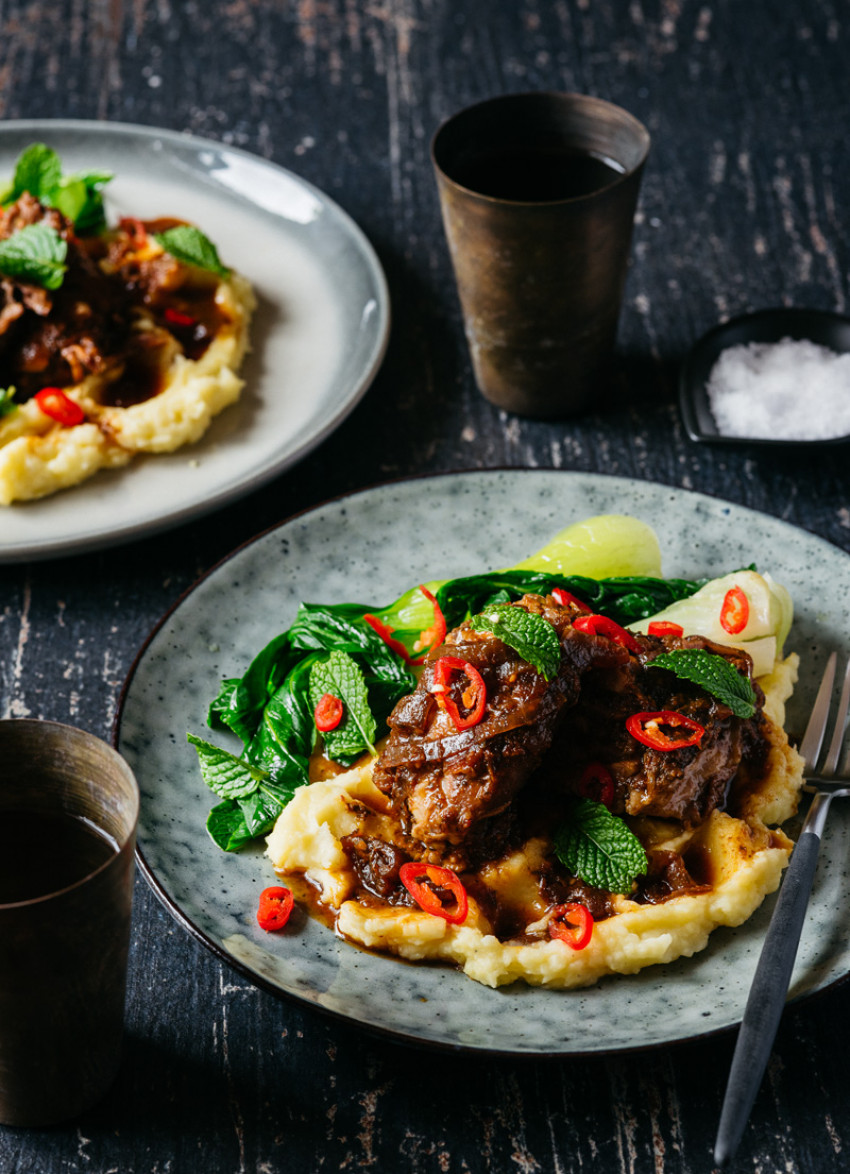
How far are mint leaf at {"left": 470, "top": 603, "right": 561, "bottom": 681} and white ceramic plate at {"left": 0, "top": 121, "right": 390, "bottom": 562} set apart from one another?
78.2 inches

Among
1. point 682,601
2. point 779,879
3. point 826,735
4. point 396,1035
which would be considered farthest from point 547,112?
point 396,1035

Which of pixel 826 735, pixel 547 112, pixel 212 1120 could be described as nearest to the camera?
pixel 212 1120

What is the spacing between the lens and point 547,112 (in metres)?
6.21

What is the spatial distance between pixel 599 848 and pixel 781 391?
328 cm

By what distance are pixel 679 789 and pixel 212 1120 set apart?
1810 millimetres

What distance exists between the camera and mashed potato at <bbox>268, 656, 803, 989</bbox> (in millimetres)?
3713

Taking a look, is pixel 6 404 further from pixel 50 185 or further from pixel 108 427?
pixel 50 185

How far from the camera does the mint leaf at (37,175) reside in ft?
22.6

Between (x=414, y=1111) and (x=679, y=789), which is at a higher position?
(x=679, y=789)

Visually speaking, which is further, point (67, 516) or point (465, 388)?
point (465, 388)

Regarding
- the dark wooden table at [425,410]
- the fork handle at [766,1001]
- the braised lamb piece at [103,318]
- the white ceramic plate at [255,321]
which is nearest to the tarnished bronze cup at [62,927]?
the dark wooden table at [425,410]

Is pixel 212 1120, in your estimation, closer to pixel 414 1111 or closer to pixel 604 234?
pixel 414 1111

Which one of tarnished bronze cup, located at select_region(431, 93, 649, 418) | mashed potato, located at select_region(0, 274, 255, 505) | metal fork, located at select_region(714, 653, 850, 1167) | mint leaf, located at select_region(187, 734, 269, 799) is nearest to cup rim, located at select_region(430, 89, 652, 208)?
tarnished bronze cup, located at select_region(431, 93, 649, 418)

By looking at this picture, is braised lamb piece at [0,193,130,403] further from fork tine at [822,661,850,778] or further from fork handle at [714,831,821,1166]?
fork handle at [714,831,821,1166]
